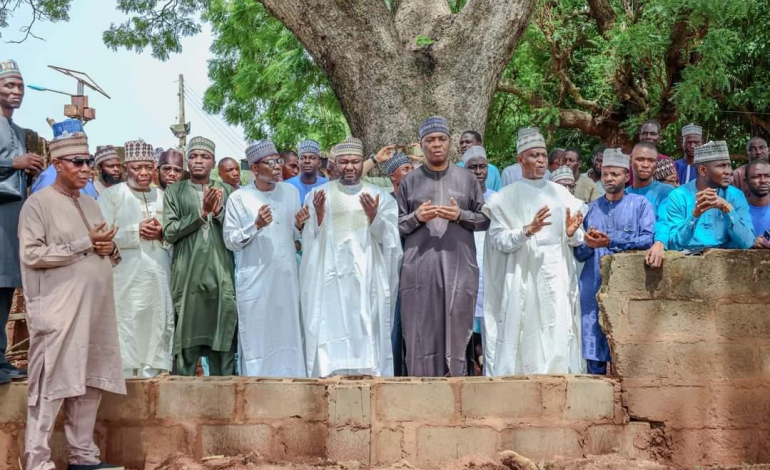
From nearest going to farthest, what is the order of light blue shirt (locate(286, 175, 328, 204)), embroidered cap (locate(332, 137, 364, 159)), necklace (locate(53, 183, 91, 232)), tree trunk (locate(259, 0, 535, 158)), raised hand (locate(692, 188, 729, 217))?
necklace (locate(53, 183, 91, 232)), raised hand (locate(692, 188, 729, 217)), embroidered cap (locate(332, 137, 364, 159)), light blue shirt (locate(286, 175, 328, 204)), tree trunk (locate(259, 0, 535, 158))

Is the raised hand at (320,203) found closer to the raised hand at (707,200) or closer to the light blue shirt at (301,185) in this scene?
the light blue shirt at (301,185)

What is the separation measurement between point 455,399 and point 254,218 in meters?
2.13

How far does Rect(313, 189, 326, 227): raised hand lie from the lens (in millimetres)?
7250

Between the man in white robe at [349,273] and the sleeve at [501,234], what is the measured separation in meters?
0.72

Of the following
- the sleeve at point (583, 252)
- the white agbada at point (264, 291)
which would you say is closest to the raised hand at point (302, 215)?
the white agbada at point (264, 291)

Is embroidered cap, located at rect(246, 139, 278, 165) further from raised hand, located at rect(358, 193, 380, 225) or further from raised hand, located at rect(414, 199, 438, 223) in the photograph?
raised hand, located at rect(414, 199, 438, 223)

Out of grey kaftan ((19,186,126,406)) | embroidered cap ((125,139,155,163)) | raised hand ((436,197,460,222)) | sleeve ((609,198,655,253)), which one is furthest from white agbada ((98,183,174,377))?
sleeve ((609,198,655,253))

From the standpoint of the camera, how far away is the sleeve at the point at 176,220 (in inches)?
287

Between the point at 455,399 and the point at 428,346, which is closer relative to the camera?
the point at 455,399

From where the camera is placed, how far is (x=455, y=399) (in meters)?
6.50

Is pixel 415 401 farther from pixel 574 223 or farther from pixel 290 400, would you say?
pixel 574 223

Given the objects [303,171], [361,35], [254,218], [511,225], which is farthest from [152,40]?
[511,225]

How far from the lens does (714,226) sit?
6879 millimetres

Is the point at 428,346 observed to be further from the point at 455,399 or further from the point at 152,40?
the point at 152,40
